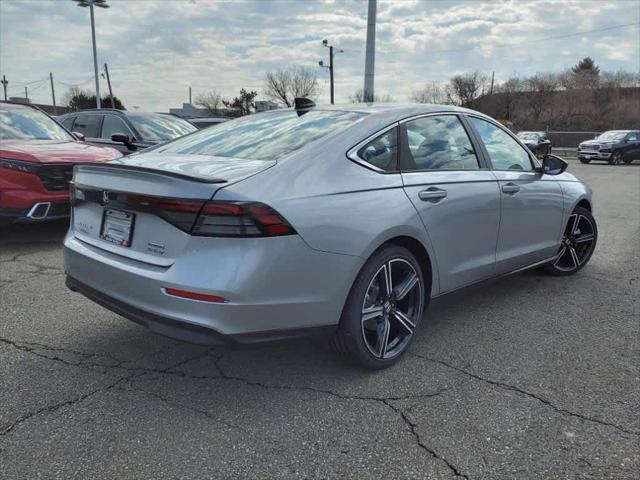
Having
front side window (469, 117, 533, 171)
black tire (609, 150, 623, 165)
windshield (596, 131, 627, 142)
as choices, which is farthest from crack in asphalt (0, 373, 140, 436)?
windshield (596, 131, 627, 142)

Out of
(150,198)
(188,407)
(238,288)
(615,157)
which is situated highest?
(150,198)

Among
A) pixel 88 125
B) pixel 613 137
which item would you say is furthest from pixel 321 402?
pixel 613 137

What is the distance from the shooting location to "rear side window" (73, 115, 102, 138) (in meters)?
9.41

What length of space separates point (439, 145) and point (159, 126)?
6762 millimetres

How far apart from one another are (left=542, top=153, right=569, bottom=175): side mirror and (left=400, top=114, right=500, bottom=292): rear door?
3.14ft

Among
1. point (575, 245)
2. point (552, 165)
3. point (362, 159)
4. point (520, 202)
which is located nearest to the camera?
point (362, 159)

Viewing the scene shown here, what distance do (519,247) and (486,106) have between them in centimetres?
6891

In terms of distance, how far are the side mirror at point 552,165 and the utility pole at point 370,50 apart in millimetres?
18042

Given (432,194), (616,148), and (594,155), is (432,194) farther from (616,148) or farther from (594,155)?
(594,155)

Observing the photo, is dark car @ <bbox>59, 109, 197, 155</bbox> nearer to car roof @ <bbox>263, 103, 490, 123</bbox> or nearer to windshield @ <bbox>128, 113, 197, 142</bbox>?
windshield @ <bbox>128, 113, 197, 142</bbox>

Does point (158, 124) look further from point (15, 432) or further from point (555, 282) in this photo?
point (15, 432)

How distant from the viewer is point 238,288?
2.39 m

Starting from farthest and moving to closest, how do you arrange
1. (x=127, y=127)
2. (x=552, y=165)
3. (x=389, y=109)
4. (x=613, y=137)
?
(x=613, y=137), (x=127, y=127), (x=552, y=165), (x=389, y=109)

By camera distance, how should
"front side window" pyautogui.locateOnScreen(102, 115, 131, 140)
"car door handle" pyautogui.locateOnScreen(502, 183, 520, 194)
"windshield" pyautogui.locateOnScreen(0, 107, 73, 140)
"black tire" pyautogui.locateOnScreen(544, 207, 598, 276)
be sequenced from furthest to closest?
"front side window" pyautogui.locateOnScreen(102, 115, 131, 140) → "windshield" pyautogui.locateOnScreen(0, 107, 73, 140) → "black tire" pyautogui.locateOnScreen(544, 207, 598, 276) → "car door handle" pyautogui.locateOnScreen(502, 183, 520, 194)
